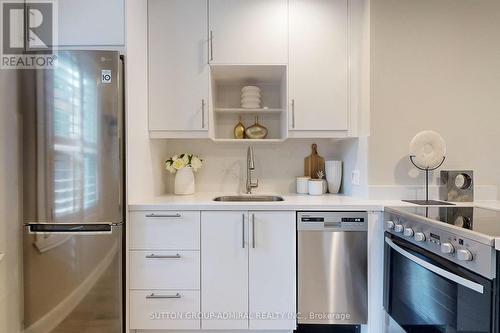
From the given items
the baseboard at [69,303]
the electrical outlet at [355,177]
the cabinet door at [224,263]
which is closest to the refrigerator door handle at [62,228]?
the baseboard at [69,303]

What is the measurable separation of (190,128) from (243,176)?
664mm

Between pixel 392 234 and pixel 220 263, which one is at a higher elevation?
pixel 392 234

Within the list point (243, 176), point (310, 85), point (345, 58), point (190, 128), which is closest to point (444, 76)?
point (345, 58)

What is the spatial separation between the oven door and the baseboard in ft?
5.27

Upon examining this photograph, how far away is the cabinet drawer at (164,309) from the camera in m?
1.56

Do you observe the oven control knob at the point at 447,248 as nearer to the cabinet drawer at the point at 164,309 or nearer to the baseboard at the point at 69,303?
the cabinet drawer at the point at 164,309

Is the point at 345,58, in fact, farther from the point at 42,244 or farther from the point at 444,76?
the point at 42,244

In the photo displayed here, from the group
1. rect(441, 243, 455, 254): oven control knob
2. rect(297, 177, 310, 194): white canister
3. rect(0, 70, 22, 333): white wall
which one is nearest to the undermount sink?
rect(297, 177, 310, 194): white canister

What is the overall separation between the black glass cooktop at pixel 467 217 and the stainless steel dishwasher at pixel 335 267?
12.9 inches

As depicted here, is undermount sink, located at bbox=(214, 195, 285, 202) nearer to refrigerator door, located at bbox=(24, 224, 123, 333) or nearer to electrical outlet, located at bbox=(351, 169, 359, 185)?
electrical outlet, located at bbox=(351, 169, 359, 185)

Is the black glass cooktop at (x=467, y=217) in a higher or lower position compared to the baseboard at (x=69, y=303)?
higher

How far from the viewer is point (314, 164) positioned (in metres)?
2.24

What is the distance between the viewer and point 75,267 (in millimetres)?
1462

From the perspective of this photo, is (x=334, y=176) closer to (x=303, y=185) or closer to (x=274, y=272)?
(x=303, y=185)
